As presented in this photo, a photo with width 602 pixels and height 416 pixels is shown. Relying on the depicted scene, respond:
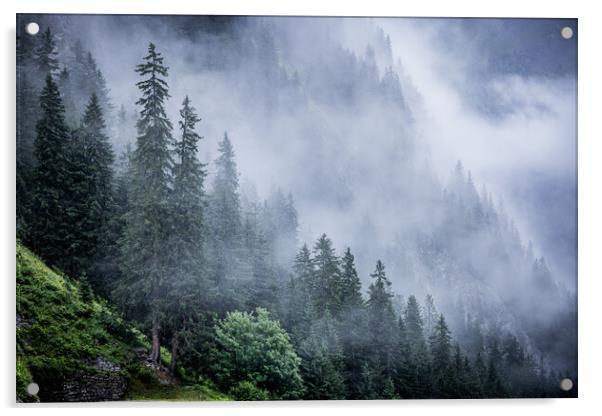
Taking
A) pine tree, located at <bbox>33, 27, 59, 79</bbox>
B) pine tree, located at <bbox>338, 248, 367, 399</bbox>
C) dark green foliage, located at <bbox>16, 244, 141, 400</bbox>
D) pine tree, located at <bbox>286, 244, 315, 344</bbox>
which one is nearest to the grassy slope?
dark green foliage, located at <bbox>16, 244, 141, 400</bbox>

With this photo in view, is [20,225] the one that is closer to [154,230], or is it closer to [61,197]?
[61,197]

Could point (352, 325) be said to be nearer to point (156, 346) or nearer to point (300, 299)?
point (300, 299)

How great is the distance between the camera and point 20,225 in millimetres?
8359

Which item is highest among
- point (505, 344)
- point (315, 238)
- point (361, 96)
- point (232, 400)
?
point (361, 96)

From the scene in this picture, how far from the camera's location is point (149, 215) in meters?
8.58

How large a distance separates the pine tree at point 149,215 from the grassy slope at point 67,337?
0.97 ft

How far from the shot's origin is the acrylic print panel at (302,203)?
8500 millimetres

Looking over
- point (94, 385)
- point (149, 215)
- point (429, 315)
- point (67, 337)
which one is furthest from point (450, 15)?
point (94, 385)

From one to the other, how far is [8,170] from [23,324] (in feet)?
6.14

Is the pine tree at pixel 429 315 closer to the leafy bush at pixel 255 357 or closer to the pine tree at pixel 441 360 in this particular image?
the pine tree at pixel 441 360

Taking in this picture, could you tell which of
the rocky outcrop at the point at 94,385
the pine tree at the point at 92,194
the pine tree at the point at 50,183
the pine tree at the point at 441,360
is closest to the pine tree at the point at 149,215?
the pine tree at the point at 92,194

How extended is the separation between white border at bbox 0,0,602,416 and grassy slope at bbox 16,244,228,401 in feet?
0.55
